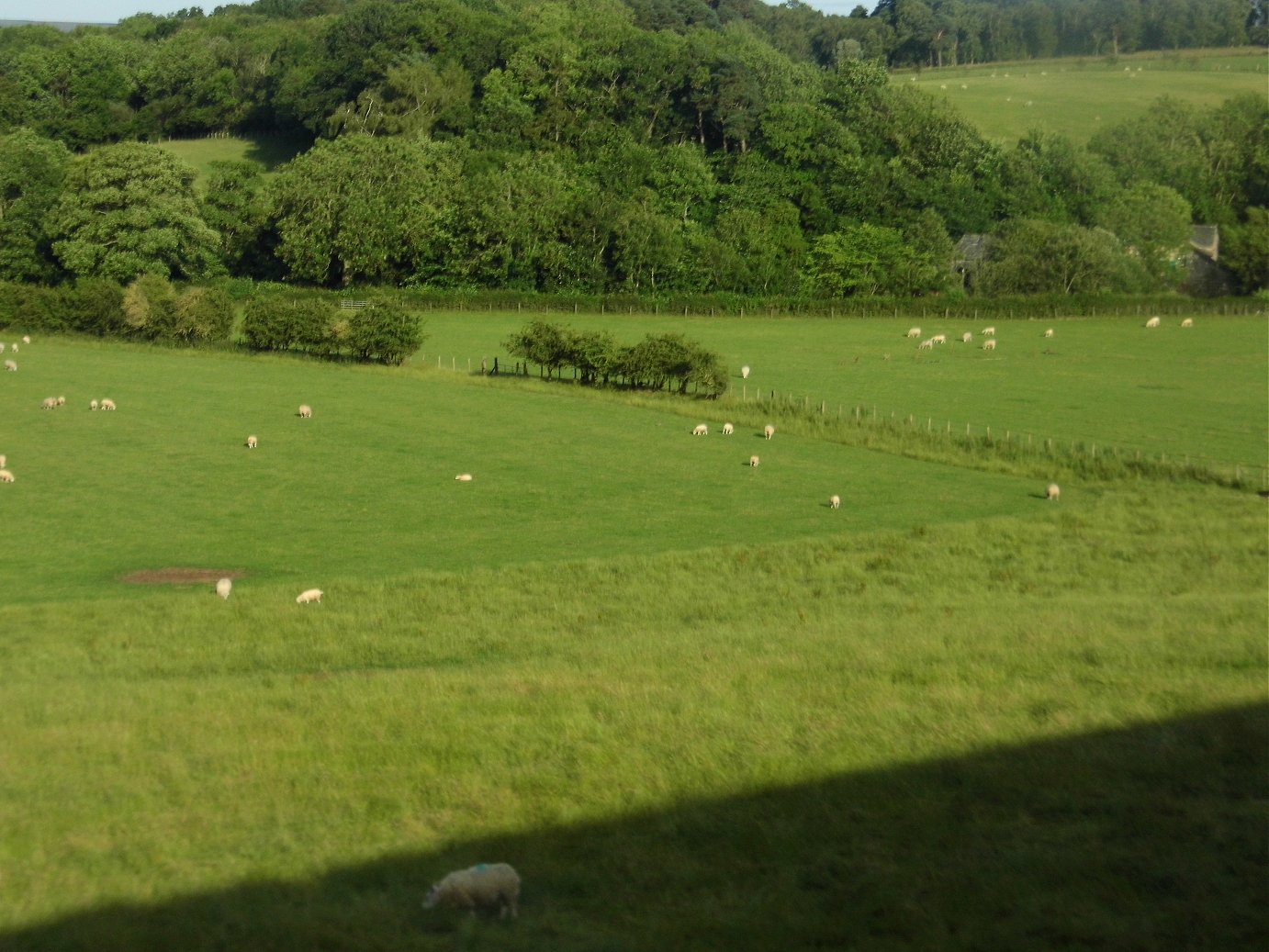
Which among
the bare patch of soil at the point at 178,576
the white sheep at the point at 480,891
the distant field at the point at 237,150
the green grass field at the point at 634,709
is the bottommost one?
the bare patch of soil at the point at 178,576

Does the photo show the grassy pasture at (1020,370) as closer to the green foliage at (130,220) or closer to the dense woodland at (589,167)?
the dense woodland at (589,167)

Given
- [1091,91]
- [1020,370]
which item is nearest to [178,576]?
[1020,370]

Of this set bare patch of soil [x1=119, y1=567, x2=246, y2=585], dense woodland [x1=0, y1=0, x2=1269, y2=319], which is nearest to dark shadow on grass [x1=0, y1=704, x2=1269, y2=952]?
bare patch of soil [x1=119, y1=567, x2=246, y2=585]

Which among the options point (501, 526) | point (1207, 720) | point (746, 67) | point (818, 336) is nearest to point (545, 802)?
point (1207, 720)

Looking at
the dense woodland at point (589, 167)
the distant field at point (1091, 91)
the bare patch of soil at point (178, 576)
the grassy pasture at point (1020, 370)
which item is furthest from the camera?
the distant field at point (1091, 91)

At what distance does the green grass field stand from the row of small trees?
46.8ft

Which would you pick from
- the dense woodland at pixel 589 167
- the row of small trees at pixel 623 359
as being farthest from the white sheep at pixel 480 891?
the dense woodland at pixel 589 167

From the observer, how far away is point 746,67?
111m

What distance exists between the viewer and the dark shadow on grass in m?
9.37

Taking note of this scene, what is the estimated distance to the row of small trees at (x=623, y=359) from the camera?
178 ft

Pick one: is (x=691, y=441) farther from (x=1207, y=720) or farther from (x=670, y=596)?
(x=1207, y=720)

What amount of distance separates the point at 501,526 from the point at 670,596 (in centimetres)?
865

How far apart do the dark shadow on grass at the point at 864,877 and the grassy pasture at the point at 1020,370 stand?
32.6 metres

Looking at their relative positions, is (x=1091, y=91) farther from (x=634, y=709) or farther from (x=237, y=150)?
(x=634, y=709)
